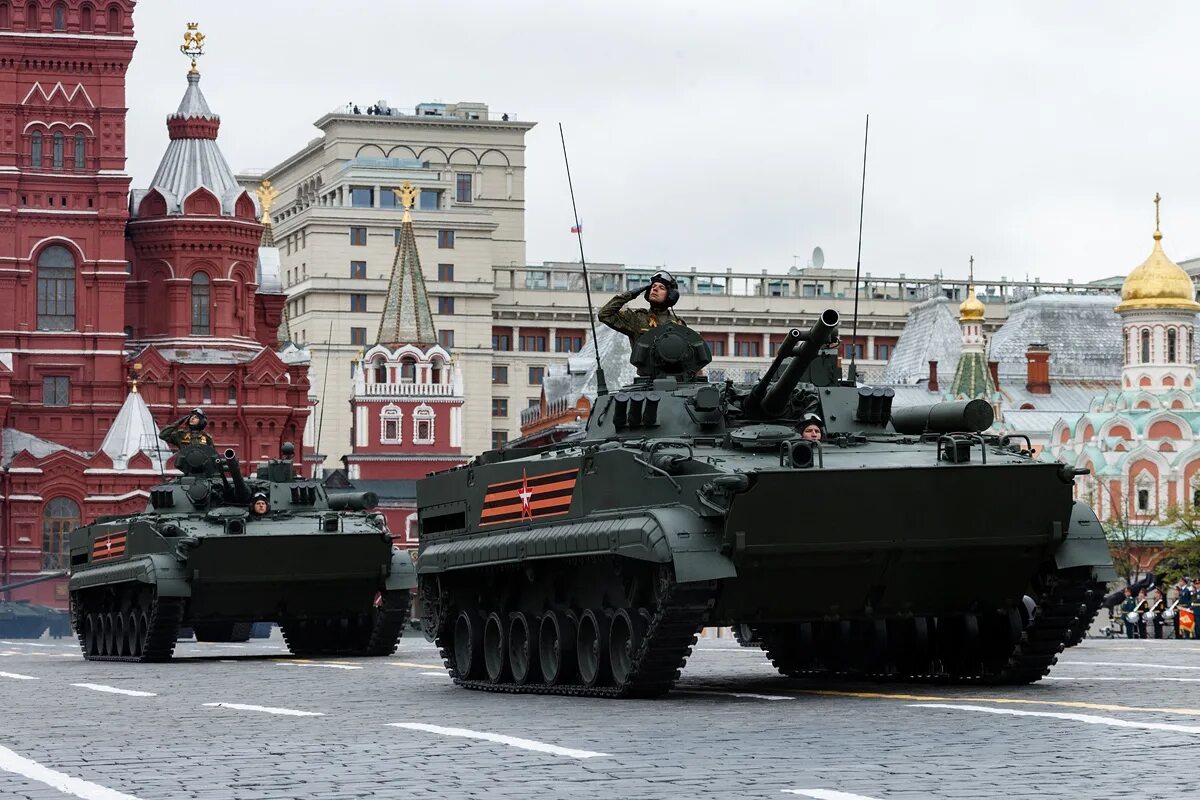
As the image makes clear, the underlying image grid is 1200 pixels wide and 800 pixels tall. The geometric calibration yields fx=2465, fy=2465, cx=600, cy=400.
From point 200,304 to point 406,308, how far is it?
42.0 m

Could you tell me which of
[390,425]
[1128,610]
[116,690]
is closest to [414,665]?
[116,690]

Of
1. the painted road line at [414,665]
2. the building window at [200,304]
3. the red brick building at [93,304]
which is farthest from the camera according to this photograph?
the building window at [200,304]

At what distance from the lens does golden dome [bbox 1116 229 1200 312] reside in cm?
11881

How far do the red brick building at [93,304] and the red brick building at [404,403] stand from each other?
32315 mm

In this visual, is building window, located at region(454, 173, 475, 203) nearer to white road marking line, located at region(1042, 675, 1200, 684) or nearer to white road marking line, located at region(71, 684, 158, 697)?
white road marking line, located at region(71, 684, 158, 697)

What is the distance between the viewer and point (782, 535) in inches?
726

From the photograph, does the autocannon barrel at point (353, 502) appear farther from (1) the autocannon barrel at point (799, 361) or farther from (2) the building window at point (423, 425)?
(2) the building window at point (423, 425)

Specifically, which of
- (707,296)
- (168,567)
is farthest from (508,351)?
(168,567)

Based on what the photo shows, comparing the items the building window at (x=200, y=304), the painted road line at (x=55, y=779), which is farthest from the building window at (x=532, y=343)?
the painted road line at (x=55, y=779)

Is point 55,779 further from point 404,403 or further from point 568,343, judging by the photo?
point 568,343

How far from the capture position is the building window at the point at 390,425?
5359 inches

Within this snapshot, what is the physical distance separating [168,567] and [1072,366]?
131 meters

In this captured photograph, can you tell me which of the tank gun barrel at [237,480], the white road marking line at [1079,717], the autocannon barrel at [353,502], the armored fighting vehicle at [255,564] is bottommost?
the white road marking line at [1079,717]

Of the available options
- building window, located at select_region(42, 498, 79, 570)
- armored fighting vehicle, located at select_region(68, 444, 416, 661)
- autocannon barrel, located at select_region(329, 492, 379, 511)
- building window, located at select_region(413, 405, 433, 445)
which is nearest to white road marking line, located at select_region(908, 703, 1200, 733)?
armored fighting vehicle, located at select_region(68, 444, 416, 661)
